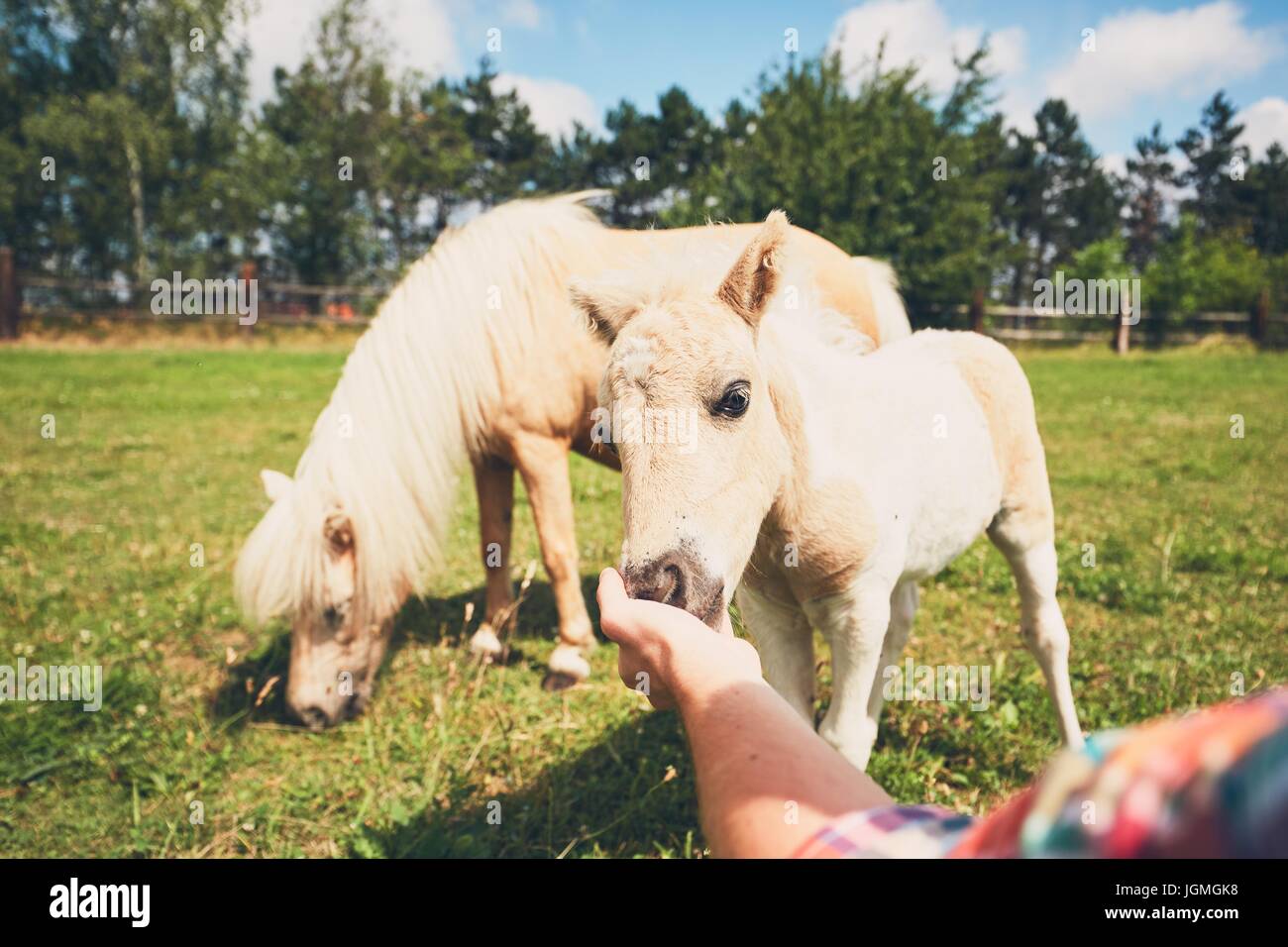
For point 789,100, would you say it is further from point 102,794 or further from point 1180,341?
point 102,794

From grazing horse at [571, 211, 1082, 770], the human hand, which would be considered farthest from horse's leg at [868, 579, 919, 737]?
the human hand

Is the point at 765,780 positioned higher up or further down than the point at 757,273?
further down

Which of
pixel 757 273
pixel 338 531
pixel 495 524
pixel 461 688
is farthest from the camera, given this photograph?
pixel 495 524

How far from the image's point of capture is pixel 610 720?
362 cm

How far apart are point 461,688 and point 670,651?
293 centimetres

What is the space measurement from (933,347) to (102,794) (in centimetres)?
392

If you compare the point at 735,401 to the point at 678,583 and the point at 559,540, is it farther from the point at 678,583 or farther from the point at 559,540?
the point at 559,540

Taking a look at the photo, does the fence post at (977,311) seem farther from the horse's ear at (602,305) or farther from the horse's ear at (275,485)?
the horse's ear at (602,305)

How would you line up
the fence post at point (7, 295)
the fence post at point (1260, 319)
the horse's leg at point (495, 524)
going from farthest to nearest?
the fence post at point (1260, 319)
the fence post at point (7, 295)
the horse's leg at point (495, 524)

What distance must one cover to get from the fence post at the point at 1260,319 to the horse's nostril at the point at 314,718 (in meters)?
31.9

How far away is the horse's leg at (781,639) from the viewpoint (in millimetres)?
2547
